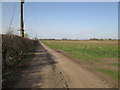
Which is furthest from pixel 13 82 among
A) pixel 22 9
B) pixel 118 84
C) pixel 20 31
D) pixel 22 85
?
pixel 22 9

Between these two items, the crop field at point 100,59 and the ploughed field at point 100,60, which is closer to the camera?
the ploughed field at point 100,60

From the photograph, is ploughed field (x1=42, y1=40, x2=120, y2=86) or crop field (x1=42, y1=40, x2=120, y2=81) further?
crop field (x1=42, y1=40, x2=120, y2=81)

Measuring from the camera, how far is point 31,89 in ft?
20.3

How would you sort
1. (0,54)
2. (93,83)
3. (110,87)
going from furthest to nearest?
(0,54) → (93,83) → (110,87)

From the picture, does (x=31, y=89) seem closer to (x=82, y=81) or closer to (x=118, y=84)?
(x=82, y=81)

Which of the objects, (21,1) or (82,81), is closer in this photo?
(82,81)

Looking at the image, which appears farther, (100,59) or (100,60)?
(100,59)

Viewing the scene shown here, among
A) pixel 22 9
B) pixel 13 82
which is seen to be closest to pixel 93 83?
pixel 13 82

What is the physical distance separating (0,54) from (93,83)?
592 cm

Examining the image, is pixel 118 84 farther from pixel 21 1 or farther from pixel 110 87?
pixel 21 1

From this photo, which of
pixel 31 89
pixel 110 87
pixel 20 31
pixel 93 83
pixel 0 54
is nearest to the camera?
pixel 31 89

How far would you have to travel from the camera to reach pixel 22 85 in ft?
22.1

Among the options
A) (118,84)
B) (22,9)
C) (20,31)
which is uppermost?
(22,9)

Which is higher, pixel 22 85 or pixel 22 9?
pixel 22 9
